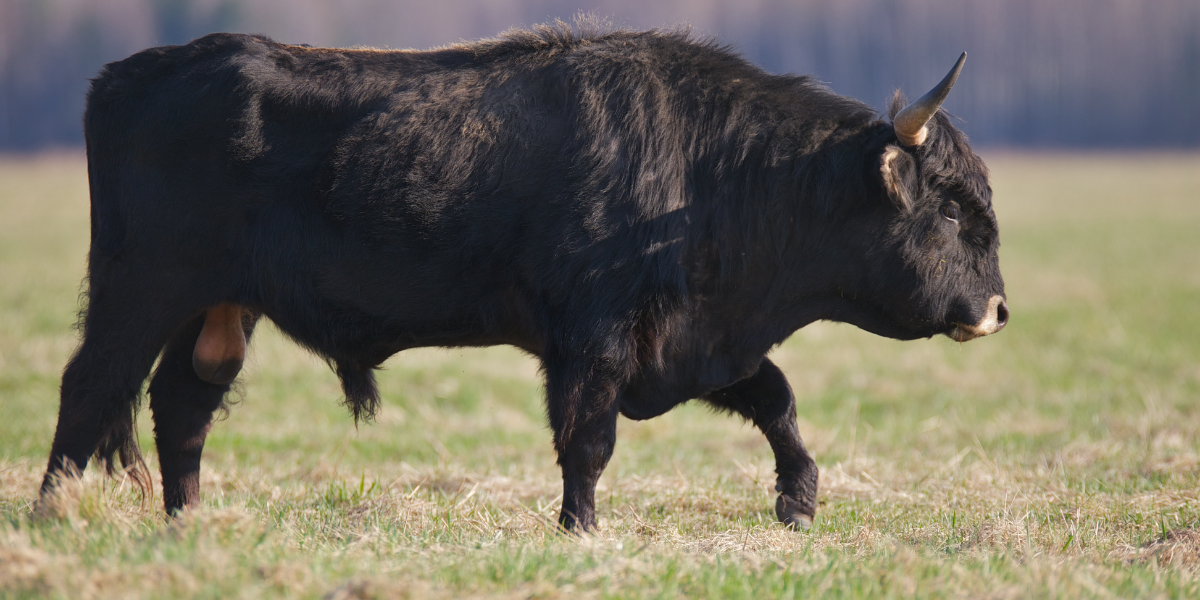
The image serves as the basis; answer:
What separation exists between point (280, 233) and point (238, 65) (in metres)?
0.90

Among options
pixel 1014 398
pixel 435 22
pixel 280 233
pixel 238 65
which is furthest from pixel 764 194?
pixel 435 22

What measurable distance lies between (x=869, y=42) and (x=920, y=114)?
4524 inches

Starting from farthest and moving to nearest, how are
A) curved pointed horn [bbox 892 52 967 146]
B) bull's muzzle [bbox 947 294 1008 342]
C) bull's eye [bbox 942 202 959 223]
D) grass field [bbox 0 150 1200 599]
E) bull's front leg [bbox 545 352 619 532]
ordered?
bull's muzzle [bbox 947 294 1008 342] < bull's eye [bbox 942 202 959 223] < bull's front leg [bbox 545 352 619 532] < curved pointed horn [bbox 892 52 967 146] < grass field [bbox 0 150 1200 599]

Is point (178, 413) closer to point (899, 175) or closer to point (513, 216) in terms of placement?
point (513, 216)

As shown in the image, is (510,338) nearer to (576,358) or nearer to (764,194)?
(576,358)

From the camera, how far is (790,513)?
5457 millimetres

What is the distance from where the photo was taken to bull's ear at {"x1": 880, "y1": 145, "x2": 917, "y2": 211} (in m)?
4.76

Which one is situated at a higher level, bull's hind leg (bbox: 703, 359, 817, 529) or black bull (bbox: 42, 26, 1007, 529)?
black bull (bbox: 42, 26, 1007, 529)

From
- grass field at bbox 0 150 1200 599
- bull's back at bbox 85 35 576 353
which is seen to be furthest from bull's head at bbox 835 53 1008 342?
bull's back at bbox 85 35 576 353

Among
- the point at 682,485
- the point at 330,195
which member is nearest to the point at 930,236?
the point at 682,485

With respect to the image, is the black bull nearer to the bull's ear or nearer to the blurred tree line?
the bull's ear

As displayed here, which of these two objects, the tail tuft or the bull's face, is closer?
the bull's face

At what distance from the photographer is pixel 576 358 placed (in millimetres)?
4602

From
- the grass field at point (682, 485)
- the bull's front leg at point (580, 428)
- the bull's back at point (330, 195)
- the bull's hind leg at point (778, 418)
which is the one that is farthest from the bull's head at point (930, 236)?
the bull's back at point (330, 195)
